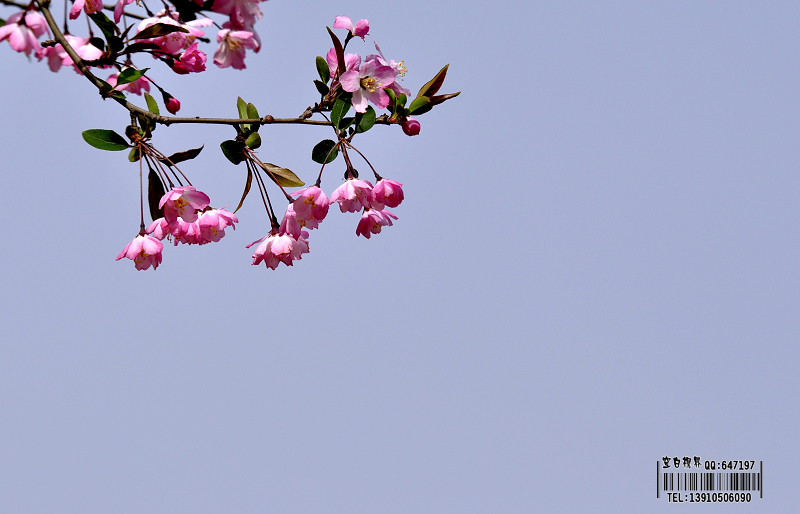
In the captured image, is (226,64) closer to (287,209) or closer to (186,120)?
(186,120)

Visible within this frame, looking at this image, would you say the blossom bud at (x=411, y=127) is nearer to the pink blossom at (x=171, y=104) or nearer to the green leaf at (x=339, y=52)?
the green leaf at (x=339, y=52)

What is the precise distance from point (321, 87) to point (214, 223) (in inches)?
26.9

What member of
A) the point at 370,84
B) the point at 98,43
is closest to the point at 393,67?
the point at 370,84

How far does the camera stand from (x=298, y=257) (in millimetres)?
3268

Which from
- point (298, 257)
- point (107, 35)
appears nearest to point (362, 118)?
point (298, 257)

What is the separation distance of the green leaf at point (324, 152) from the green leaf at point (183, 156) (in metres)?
0.43

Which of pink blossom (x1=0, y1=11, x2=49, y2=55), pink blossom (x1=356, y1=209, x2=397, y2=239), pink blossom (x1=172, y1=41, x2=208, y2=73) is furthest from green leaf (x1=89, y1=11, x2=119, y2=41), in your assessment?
pink blossom (x1=356, y1=209, x2=397, y2=239)

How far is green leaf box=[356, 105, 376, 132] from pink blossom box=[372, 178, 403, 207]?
246 mm

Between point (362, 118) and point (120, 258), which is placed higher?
point (362, 118)

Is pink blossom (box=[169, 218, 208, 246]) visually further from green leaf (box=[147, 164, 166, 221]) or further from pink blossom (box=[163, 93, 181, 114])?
pink blossom (box=[163, 93, 181, 114])

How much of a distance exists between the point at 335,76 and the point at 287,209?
0.55 m

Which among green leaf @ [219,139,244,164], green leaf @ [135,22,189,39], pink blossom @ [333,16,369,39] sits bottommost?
green leaf @ [219,139,244,164]

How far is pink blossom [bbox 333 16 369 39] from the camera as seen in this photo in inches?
118

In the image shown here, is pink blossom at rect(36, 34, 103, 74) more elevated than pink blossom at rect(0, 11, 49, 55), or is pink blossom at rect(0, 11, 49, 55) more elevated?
pink blossom at rect(36, 34, 103, 74)
